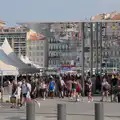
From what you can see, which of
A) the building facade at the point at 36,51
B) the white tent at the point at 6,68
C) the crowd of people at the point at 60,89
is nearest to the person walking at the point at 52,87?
the crowd of people at the point at 60,89

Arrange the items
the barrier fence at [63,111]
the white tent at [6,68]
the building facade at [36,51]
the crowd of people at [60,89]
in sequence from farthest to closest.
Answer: the building facade at [36,51] → the white tent at [6,68] → the crowd of people at [60,89] → the barrier fence at [63,111]

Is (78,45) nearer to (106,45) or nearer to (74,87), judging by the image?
(106,45)

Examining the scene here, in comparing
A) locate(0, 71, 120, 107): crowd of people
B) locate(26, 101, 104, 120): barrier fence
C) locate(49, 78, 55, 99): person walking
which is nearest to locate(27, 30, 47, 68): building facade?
locate(0, 71, 120, 107): crowd of people

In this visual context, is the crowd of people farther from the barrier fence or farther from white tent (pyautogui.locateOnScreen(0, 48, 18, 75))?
the barrier fence

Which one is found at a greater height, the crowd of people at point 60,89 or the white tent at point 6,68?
the white tent at point 6,68

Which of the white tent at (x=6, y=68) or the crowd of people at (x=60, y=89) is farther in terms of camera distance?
the white tent at (x=6, y=68)

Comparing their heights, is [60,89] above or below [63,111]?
above

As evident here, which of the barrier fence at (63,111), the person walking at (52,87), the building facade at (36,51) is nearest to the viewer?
the barrier fence at (63,111)

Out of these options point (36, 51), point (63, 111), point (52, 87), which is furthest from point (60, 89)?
point (36, 51)

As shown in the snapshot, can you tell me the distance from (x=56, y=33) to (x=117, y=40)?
4314 mm

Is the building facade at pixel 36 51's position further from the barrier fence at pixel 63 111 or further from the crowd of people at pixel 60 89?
the barrier fence at pixel 63 111

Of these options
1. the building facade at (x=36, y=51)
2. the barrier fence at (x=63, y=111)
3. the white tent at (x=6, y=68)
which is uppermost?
the building facade at (x=36, y=51)

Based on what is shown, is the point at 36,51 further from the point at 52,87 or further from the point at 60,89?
the point at 52,87

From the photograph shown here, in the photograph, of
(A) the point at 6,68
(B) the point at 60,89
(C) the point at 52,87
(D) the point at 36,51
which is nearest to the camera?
(C) the point at 52,87
